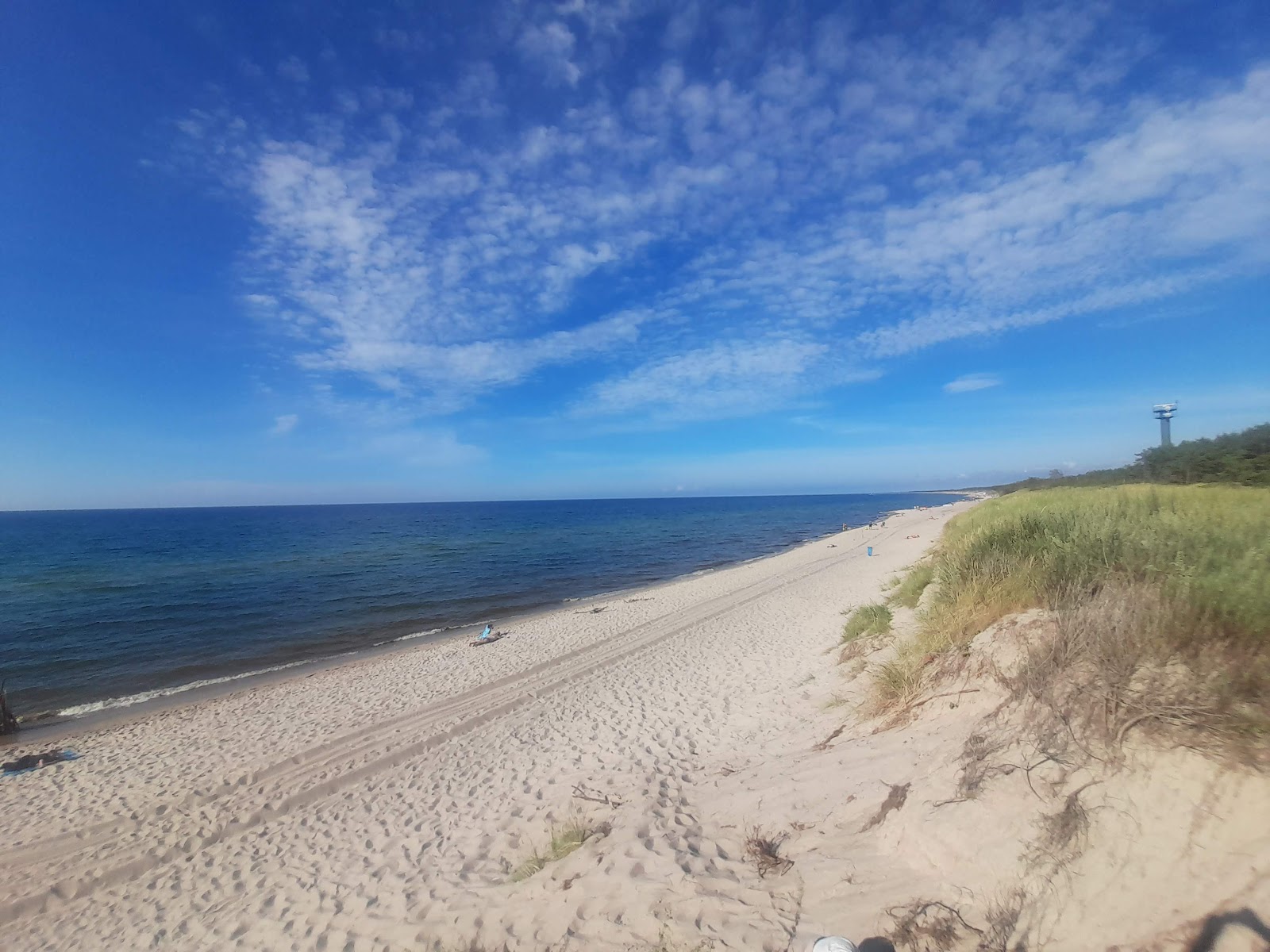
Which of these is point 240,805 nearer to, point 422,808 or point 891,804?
point 422,808

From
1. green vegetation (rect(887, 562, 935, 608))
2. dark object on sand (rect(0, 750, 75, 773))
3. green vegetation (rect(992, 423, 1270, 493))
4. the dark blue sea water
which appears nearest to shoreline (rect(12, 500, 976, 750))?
the dark blue sea water

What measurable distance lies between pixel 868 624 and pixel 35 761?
15.6 metres

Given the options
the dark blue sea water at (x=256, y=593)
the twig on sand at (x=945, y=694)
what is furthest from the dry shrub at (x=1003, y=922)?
the dark blue sea water at (x=256, y=593)

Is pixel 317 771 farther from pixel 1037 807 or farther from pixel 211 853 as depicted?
pixel 1037 807

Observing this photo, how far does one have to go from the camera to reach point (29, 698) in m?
13.8

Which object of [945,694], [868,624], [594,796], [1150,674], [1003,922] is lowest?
[594,796]

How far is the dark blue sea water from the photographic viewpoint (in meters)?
16.4

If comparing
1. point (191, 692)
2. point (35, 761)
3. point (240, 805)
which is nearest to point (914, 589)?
point (240, 805)

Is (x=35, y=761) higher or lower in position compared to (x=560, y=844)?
lower

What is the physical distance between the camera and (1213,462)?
12.8 meters

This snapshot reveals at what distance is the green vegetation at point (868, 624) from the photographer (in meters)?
10.4

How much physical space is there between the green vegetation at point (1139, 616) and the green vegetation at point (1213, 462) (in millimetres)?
6039

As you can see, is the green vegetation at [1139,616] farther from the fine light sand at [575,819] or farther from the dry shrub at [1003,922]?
the dry shrub at [1003,922]

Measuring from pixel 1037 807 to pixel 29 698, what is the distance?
20729 mm
